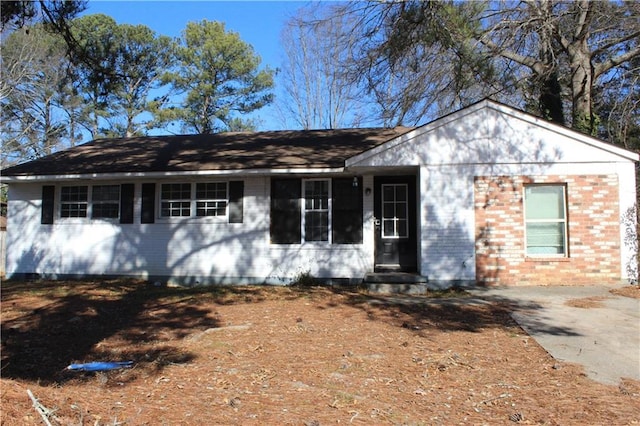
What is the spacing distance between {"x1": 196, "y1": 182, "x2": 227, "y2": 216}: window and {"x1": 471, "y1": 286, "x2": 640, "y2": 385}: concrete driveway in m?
6.48

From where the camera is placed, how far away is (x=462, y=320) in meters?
7.52

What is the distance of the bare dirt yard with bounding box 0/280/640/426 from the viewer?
12.7ft

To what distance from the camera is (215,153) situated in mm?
13156

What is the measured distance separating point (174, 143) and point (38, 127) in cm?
1923

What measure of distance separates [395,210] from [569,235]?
12.8 ft

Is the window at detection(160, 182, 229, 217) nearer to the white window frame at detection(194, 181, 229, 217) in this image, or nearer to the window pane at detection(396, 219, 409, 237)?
the white window frame at detection(194, 181, 229, 217)

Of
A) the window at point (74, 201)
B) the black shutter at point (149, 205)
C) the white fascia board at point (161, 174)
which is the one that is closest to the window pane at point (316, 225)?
the white fascia board at point (161, 174)

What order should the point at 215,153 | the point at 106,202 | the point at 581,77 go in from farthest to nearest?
the point at 581,77 < the point at 215,153 < the point at 106,202

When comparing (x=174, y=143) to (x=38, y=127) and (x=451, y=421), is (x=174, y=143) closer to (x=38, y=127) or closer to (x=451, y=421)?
(x=451, y=421)

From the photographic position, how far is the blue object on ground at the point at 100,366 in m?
5.26

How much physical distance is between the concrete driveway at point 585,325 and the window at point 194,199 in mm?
6562

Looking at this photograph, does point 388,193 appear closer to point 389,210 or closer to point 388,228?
point 389,210

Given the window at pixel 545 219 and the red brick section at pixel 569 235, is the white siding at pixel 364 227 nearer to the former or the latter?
the red brick section at pixel 569 235

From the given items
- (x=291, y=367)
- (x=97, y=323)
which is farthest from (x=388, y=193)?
(x=291, y=367)
